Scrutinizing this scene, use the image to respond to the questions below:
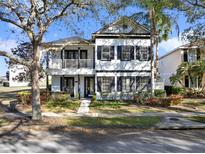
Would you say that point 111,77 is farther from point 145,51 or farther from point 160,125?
point 160,125

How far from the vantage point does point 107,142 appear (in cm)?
1180

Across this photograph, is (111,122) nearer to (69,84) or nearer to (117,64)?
(117,64)

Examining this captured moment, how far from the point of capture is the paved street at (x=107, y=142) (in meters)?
10.5

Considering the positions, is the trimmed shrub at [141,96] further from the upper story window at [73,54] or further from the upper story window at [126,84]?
the upper story window at [73,54]

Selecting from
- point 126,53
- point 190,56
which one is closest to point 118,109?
point 126,53

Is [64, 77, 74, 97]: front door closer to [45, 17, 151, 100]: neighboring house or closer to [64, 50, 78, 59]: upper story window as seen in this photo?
[45, 17, 151, 100]: neighboring house

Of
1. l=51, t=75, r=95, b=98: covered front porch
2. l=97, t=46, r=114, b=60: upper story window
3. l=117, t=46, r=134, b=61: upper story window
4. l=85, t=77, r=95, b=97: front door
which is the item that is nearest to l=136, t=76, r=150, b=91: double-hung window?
l=117, t=46, r=134, b=61: upper story window

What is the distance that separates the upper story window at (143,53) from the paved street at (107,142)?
18472 mm

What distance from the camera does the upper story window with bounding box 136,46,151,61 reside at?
32.4 metres

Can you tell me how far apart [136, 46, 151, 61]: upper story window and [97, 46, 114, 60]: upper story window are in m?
2.76

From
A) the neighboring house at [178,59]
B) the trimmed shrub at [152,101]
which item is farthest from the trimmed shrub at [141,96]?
the neighboring house at [178,59]

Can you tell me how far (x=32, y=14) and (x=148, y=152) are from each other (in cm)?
1101

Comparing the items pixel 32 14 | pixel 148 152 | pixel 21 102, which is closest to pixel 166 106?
pixel 21 102

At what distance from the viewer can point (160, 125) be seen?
15.7 meters
